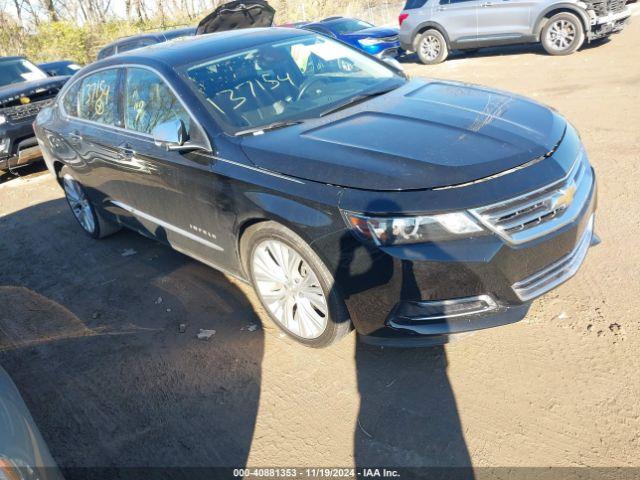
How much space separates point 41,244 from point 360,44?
30.4 feet

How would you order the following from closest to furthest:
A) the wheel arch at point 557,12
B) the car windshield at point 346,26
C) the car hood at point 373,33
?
the wheel arch at point 557,12, the car hood at point 373,33, the car windshield at point 346,26

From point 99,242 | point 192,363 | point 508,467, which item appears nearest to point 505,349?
point 508,467

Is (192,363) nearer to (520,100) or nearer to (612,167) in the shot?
(520,100)

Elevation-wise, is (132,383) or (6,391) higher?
(6,391)

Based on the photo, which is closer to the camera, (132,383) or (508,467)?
(508,467)

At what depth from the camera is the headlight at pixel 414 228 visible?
2.51 metres

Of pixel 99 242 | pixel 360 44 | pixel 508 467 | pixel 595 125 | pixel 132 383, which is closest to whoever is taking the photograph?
pixel 508 467

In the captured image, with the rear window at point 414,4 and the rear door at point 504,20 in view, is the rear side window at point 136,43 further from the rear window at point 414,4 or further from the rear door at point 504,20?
the rear door at point 504,20

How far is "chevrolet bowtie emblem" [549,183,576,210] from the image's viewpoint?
2.67m

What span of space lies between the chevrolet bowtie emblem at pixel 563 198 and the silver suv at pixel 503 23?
9288mm

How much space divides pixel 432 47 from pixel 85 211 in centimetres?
984

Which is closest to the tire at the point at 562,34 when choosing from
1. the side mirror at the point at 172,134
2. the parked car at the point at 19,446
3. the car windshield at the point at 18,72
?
the car windshield at the point at 18,72

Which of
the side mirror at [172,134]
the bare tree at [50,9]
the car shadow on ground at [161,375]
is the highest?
the bare tree at [50,9]

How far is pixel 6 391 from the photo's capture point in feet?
6.88
